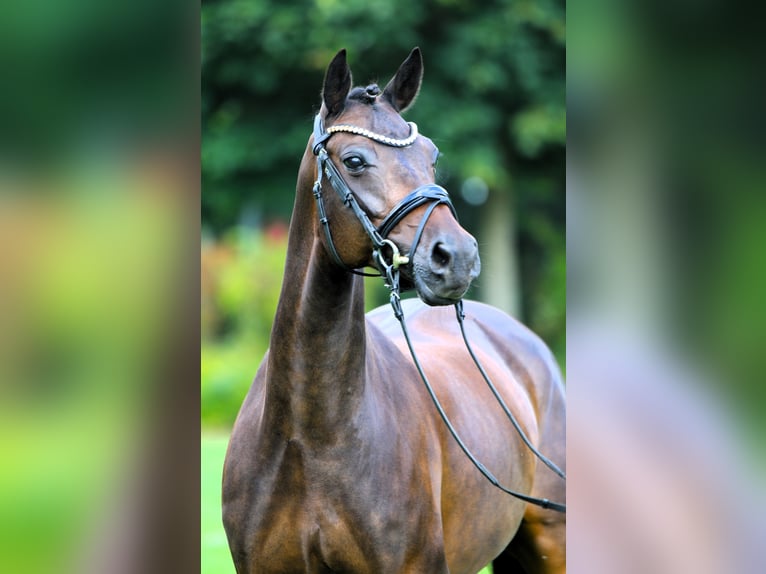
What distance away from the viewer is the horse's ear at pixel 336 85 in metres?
2.77

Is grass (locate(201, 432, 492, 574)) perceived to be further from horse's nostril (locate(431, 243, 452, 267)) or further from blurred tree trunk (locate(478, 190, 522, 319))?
blurred tree trunk (locate(478, 190, 522, 319))

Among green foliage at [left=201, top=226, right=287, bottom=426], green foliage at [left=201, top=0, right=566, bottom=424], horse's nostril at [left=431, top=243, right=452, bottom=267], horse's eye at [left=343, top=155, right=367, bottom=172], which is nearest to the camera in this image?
horse's nostril at [left=431, top=243, right=452, bottom=267]

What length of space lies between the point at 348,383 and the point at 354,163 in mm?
701

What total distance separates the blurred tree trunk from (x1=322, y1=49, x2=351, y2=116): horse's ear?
41.8ft

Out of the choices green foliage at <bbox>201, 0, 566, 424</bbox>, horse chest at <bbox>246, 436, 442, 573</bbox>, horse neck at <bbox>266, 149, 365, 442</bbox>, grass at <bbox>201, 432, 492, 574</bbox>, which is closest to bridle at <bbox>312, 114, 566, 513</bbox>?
horse neck at <bbox>266, 149, 365, 442</bbox>

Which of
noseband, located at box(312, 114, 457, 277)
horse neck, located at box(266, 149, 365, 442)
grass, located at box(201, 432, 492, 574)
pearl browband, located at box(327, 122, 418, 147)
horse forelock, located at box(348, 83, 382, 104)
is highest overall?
horse forelock, located at box(348, 83, 382, 104)

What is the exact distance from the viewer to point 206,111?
15289 mm

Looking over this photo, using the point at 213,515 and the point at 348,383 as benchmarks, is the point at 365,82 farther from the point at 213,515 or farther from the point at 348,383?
the point at 348,383

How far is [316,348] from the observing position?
282 centimetres

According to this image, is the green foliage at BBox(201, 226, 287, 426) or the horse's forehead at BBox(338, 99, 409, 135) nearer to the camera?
the horse's forehead at BBox(338, 99, 409, 135)

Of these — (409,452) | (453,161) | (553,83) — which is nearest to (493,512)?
(409,452)

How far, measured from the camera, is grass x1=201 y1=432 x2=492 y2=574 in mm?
6043

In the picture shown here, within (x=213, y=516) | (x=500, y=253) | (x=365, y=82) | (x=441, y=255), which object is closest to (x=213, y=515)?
(x=213, y=516)

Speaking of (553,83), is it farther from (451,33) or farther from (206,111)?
→ (206,111)
